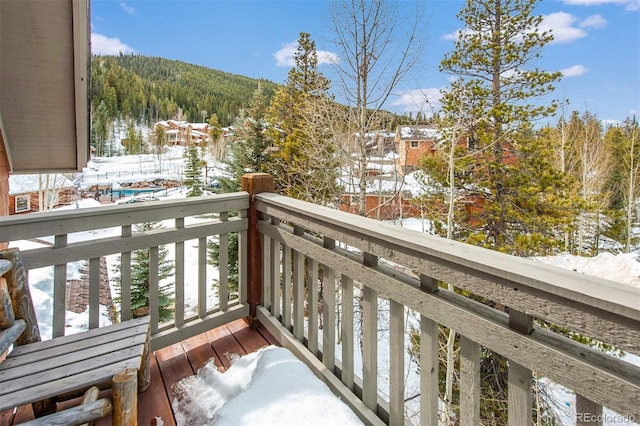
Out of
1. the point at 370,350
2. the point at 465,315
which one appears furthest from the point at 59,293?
the point at 465,315

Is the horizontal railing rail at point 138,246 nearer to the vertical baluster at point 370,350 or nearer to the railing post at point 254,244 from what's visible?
the railing post at point 254,244

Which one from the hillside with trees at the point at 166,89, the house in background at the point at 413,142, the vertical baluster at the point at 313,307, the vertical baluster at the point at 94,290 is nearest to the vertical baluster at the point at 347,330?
the vertical baluster at the point at 313,307

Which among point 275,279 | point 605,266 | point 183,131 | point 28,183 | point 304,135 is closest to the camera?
→ point 275,279

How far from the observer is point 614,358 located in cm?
78

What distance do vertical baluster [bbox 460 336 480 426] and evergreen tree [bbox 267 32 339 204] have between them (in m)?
8.40

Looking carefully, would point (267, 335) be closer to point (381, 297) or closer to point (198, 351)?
point (198, 351)

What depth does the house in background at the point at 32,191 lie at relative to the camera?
13859 mm

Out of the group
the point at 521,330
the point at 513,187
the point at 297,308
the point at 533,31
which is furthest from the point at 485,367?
the point at 533,31

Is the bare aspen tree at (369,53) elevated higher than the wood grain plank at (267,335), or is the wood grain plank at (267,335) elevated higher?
the bare aspen tree at (369,53)

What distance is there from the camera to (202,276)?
224cm

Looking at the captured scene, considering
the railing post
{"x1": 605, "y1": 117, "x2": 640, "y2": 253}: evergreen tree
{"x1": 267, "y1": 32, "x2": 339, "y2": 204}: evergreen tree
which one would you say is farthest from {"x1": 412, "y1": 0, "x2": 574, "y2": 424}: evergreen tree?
the railing post

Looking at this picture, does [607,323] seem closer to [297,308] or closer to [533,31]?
[297,308]

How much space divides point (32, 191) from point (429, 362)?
18.5m

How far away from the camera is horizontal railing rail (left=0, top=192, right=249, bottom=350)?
1.62 meters
